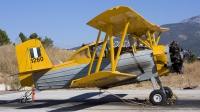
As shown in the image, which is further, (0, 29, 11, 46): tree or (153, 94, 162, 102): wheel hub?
(0, 29, 11, 46): tree

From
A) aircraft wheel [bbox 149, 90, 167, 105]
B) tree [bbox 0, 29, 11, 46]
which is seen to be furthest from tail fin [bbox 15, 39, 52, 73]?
tree [bbox 0, 29, 11, 46]

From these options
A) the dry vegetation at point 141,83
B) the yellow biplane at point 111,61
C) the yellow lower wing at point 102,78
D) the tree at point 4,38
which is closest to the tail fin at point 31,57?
the yellow biplane at point 111,61

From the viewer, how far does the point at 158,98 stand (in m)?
10.0

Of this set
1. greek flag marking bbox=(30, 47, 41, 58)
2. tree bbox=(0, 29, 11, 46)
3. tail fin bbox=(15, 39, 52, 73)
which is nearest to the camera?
tail fin bbox=(15, 39, 52, 73)

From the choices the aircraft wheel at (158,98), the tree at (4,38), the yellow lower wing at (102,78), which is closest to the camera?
the yellow lower wing at (102,78)

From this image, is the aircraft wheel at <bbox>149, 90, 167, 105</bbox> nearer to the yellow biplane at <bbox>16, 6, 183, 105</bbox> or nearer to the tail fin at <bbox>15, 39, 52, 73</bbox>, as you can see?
the yellow biplane at <bbox>16, 6, 183, 105</bbox>

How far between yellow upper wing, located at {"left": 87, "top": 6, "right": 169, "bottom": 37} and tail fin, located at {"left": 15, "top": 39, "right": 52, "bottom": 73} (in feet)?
9.78

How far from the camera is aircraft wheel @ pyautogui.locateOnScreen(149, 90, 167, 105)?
9922mm

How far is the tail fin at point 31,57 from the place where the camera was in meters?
11.9

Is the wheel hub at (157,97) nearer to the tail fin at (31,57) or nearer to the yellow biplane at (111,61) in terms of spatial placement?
the yellow biplane at (111,61)

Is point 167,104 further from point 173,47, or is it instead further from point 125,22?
point 125,22

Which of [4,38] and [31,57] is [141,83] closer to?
[31,57]

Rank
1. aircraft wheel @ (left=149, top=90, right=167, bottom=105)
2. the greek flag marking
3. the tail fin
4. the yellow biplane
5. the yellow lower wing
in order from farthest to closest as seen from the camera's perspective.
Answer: the greek flag marking, the tail fin, aircraft wheel @ (left=149, top=90, right=167, bottom=105), the yellow biplane, the yellow lower wing

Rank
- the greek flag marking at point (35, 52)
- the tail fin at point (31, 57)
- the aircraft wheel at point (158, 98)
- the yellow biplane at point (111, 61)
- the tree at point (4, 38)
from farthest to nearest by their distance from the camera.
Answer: the tree at point (4, 38) < the greek flag marking at point (35, 52) < the tail fin at point (31, 57) < the aircraft wheel at point (158, 98) < the yellow biplane at point (111, 61)
